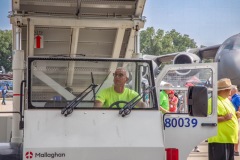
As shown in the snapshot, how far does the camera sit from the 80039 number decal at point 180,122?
465 centimetres

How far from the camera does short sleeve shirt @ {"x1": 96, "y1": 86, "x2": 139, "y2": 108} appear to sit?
473 centimetres

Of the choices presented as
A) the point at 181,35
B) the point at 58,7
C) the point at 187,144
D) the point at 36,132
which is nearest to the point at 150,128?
the point at 187,144

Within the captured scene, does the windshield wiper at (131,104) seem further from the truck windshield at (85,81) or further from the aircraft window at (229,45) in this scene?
the aircraft window at (229,45)

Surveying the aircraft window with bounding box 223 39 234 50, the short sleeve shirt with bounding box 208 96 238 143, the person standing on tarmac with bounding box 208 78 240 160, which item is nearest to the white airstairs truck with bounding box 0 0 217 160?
the person standing on tarmac with bounding box 208 78 240 160

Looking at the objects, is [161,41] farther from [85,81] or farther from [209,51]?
[85,81]

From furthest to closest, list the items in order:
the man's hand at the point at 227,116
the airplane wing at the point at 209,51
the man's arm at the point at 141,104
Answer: the airplane wing at the point at 209,51, the man's hand at the point at 227,116, the man's arm at the point at 141,104

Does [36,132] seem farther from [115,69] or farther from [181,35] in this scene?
[181,35]

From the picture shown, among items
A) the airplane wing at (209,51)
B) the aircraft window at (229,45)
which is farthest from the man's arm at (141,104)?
the airplane wing at (209,51)

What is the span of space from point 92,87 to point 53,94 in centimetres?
37

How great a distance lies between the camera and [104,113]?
4398 millimetres

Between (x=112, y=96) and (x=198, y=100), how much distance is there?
831 mm

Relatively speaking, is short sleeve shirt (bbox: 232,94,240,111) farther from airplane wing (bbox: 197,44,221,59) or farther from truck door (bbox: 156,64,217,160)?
airplane wing (bbox: 197,44,221,59)

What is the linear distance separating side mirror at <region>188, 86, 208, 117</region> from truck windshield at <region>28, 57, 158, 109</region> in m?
0.37

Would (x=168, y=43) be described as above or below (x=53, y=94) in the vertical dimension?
above
